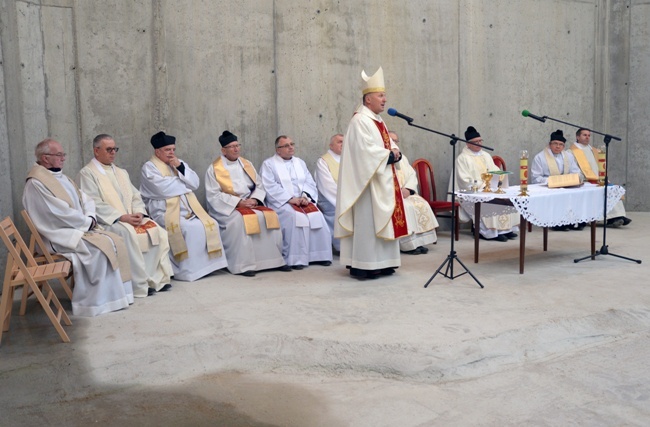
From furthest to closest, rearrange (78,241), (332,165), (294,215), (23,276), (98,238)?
(332,165) → (294,215) → (98,238) → (78,241) → (23,276)

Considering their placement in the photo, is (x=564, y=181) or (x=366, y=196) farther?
(x=564, y=181)

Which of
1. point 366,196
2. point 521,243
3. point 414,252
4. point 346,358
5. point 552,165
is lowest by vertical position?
point 346,358

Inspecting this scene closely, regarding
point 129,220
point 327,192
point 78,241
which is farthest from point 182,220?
point 327,192

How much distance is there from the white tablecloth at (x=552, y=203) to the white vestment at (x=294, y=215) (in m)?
1.51

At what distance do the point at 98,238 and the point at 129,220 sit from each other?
578mm

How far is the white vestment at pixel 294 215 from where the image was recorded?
708 centimetres

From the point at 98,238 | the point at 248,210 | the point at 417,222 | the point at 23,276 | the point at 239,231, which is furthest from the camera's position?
the point at 417,222

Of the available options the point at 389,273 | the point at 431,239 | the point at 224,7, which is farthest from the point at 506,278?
the point at 224,7

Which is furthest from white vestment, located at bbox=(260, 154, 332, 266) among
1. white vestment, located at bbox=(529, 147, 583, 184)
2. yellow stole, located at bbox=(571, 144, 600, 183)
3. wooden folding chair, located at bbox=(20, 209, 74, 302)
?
yellow stole, located at bbox=(571, 144, 600, 183)

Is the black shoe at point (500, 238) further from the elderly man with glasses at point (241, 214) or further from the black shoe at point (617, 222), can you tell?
the elderly man with glasses at point (241, 214)

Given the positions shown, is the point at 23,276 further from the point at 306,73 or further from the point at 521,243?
the point at 306,73

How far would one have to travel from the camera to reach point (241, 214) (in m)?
6.83

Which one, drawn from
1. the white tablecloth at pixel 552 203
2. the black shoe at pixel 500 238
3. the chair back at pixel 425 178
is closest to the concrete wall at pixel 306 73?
the chair back at pixel 425 178

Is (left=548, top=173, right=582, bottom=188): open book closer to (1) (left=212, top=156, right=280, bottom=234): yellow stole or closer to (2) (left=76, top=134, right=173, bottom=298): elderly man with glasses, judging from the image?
(1) (left=212, top=156, right=280, bottom=234): yellow stole
